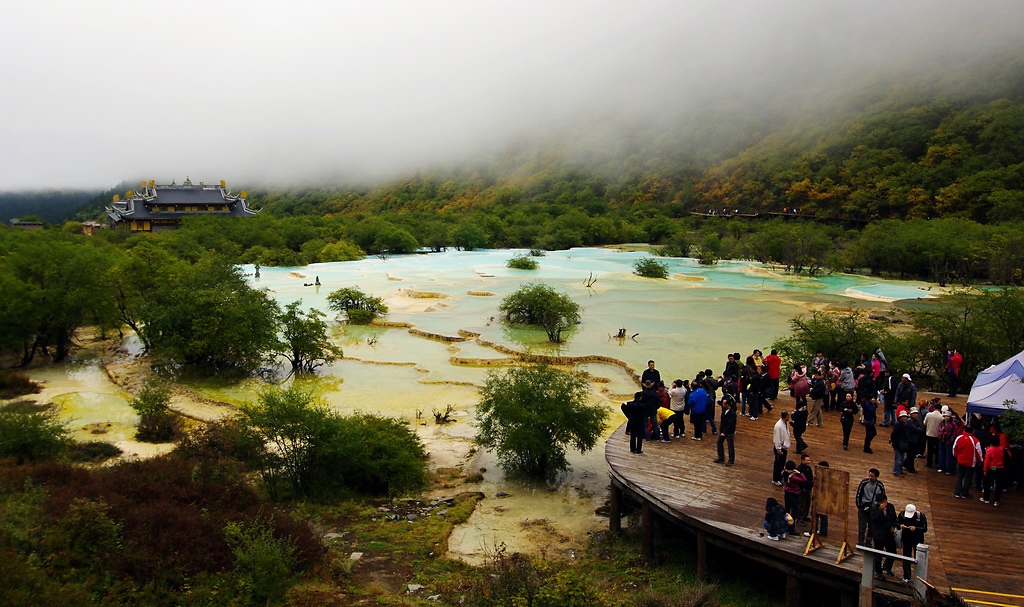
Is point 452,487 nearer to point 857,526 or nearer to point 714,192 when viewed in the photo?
point 857,526

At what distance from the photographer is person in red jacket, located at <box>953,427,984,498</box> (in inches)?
392

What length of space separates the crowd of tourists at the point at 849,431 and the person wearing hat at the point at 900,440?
0.06 ft

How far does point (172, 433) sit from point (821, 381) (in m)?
17.9

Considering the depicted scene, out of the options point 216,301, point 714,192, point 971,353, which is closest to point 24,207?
point 714,192

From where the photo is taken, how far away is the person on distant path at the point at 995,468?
31.9ft

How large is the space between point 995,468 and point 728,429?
3.98 meters

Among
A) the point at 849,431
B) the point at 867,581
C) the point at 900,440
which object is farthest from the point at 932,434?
the point at 867,581

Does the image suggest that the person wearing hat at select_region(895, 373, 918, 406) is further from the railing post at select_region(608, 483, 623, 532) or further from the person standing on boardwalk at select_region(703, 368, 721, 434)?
the railing post at select_region(608, 483, 623, 532)

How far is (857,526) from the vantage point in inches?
366

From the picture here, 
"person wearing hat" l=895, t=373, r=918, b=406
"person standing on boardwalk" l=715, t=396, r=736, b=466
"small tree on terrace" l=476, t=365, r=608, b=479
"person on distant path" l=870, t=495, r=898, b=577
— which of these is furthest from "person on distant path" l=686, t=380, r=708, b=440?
"person on distant path" l=870, t=495, r=898, b=577

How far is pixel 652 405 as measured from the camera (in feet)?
42.0

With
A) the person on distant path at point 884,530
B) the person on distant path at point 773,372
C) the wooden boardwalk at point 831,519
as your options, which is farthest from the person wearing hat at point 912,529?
the person on distant path at point 773,372

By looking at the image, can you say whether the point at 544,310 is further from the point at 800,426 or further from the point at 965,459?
the point at 965,459

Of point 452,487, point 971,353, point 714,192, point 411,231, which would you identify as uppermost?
point 714,192
